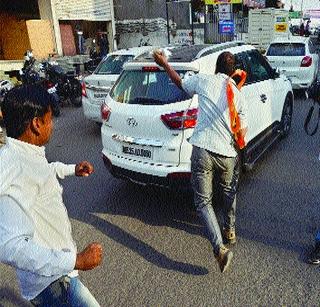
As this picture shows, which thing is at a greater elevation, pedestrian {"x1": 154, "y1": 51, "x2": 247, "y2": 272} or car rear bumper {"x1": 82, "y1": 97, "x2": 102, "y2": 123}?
pedestrian {"x1": 154, "y1": 51, "x2": 247, "y2": 272}

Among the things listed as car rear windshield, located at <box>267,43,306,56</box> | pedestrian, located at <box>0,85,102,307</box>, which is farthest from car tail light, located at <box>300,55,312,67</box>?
pedestrian, located at <box>0,85,102,307</box>

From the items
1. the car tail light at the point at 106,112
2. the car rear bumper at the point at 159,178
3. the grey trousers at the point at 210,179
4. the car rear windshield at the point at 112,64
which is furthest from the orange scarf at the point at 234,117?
the car rear windshield at the point at 112,64

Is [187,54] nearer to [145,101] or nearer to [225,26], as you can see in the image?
[145,101]

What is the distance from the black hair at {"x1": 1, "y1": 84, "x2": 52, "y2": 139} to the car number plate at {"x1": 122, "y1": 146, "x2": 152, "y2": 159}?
2.50m

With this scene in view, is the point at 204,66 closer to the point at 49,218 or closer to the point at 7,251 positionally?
the point at 49,218

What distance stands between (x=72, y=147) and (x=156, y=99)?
361cm

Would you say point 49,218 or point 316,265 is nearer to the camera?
point 49,218

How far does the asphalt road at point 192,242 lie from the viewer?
9.64 feet

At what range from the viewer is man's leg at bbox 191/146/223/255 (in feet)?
10.6

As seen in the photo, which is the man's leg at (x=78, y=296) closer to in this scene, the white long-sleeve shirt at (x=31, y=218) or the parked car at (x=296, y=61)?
the white long-sleeve shirt at (x=31, y=218)

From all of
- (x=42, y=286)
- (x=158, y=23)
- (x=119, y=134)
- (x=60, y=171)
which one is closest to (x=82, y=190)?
(x=119, y=134)

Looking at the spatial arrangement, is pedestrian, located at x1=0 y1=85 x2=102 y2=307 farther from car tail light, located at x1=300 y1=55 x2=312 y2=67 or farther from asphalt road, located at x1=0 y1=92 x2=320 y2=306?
car tail light, located at x1=300 y1=55 x2=312 y2=67

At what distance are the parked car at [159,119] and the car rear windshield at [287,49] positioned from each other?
19.8 ft

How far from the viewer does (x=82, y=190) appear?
16.8ft
